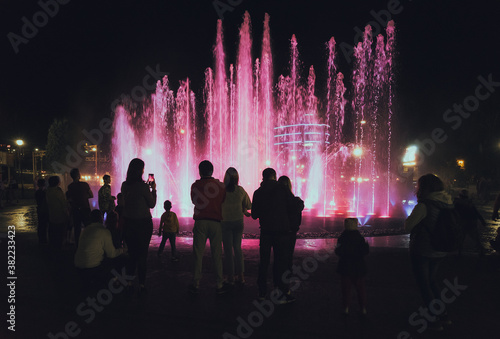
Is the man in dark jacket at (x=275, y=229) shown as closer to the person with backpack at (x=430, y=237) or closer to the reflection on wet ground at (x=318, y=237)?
the person with backpack at (x=430, y=237)

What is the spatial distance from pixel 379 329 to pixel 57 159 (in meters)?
67.9

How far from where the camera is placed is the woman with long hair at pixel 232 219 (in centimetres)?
583

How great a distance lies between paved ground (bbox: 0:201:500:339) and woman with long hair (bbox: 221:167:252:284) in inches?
16.4

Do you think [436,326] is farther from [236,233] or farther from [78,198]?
[78,198]

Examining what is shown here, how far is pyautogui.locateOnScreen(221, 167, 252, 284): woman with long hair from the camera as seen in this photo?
583cm

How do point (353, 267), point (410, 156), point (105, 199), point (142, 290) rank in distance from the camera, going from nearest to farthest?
point (353, 267), point (142, 290), point (105, 199), point (410, 156)

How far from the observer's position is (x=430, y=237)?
4.38 meters

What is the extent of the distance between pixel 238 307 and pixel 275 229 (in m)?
1.23

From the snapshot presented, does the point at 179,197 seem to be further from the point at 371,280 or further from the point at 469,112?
the point at 469,112

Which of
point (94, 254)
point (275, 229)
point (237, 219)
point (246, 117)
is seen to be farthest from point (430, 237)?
point (246, 117)

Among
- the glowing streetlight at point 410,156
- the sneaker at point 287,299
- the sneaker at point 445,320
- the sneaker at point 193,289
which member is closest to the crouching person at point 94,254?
the sneaker at point 193,289

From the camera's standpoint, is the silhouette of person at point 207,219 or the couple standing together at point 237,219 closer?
the couple standing together at point 237,219

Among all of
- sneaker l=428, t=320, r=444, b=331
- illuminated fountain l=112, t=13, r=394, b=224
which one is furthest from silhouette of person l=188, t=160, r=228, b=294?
illuminated fountain l=112, t=13, r=394, b=224

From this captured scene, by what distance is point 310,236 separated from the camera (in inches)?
446
